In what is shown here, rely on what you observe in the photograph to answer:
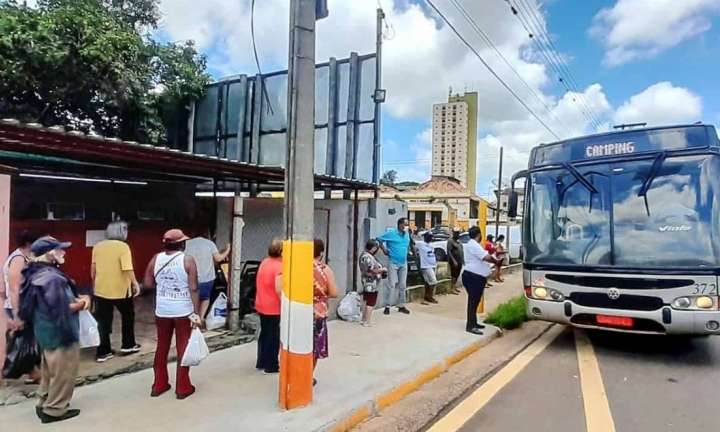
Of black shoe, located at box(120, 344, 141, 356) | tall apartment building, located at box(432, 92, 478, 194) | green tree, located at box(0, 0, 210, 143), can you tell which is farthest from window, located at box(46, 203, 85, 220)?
tall apartment building, located at box(432, 92, 478, 194)

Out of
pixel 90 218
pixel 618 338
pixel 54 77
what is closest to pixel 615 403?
pixel 618 338

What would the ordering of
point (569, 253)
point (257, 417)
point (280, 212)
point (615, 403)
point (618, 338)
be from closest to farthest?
point (257, 417), point (615, 403), point (569, 253), point (618, 338), point (280, 212)

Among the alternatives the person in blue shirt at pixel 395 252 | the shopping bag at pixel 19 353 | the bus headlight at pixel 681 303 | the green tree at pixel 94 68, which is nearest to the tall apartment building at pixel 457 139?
the green tree at pixel 94 68

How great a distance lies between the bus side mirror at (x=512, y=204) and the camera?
7883 mm

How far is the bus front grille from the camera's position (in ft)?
19.9

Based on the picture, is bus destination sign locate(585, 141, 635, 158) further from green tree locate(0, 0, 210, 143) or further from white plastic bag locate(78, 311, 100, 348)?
green tree locate(0, 0, 210, 143)

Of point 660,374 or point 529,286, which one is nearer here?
point 660,374

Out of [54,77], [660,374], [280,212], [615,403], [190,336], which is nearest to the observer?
[190,336]

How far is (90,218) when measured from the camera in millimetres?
9727

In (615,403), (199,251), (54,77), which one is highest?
(54,77)

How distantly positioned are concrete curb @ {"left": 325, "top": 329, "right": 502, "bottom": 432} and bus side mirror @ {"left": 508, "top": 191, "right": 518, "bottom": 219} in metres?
2.34

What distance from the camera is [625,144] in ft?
21.8

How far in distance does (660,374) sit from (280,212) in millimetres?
7092

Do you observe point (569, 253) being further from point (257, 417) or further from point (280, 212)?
point (280, 212)
